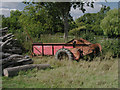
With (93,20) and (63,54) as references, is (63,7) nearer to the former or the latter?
(63,54)

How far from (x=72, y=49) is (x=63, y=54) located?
2.34 feet

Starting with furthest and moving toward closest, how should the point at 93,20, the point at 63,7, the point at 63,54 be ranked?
the point at 93,20 → the point at 63,7 → the point at 63,54

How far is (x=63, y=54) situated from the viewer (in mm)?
9078

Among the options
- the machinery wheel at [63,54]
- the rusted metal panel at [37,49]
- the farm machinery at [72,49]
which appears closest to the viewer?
the machinery wheel at [63,54]

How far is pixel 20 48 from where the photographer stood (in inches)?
515

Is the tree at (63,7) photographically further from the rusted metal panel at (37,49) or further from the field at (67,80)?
the field at (67,80)

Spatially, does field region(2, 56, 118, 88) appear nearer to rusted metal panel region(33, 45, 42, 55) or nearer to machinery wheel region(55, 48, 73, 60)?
machinery wheel region(55, 48, 73, 60)

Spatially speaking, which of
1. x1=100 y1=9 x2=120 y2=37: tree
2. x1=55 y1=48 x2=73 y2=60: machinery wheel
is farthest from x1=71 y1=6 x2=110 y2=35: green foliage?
x1=55 y1=48 x2=73 y2=60: machinery wheel

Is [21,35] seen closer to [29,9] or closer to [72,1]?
[29,9]

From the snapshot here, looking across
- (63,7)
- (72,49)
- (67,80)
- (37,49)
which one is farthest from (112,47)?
(63,7)

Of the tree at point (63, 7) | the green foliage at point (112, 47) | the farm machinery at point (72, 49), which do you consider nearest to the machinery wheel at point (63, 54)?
the farm machinery at point (72, 49)

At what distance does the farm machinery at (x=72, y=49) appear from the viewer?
8.48m

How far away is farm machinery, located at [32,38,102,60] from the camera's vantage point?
8.48 m

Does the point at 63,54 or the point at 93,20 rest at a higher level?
the point at 93,20
